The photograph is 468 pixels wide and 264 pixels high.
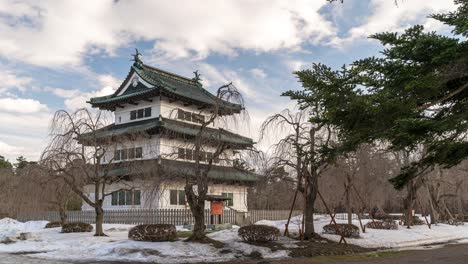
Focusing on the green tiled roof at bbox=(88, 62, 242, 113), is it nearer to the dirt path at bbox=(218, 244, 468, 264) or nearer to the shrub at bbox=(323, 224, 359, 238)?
the shrub at bbox=(323, 224, 359, 238)

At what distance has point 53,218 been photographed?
4234 cm

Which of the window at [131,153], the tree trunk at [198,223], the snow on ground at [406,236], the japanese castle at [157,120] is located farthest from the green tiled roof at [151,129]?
the snow on ground at [406,236]

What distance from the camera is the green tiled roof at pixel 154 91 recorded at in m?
39.4

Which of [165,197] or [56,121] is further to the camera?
[165,197]

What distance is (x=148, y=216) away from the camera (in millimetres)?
33969

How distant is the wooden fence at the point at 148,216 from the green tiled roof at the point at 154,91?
388 inches

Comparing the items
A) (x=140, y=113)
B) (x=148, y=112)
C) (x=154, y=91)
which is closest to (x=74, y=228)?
(x=154, y=91)

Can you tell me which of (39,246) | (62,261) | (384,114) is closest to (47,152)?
(39,246)

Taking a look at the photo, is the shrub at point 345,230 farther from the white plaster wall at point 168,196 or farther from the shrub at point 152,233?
the white plaster wall at point 168,196

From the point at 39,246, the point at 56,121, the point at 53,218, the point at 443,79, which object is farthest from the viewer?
the point at 53,218

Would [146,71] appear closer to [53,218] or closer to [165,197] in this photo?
[165,197]

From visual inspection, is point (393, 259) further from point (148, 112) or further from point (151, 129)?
point (148, 112)

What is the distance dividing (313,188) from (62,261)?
37.7 ft

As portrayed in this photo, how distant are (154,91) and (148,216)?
10899 mm
